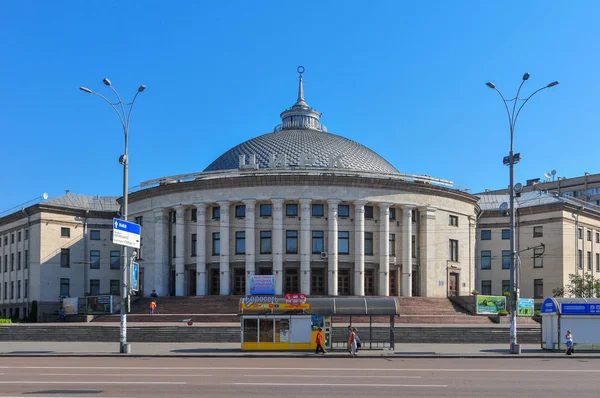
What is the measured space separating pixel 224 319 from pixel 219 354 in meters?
16.1

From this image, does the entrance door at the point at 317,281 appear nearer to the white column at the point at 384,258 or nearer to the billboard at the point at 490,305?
the white column at the point at 384,258

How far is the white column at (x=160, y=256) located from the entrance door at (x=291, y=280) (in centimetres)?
1096

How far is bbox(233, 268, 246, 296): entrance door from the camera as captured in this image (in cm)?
5716

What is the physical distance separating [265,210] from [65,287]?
23.3 meters

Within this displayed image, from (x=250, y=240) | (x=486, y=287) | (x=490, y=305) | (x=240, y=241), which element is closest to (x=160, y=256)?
(x=240, y=241)

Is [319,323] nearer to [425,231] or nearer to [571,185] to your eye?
[425,231]

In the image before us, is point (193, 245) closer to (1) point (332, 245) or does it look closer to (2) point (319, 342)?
(1) point (332, 245)

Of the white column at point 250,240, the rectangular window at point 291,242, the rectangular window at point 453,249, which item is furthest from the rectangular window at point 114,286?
the rectangular window at point 453,249

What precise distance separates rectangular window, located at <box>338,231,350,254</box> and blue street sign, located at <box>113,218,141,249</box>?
26440 millimetres

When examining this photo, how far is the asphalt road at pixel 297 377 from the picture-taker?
690 inches

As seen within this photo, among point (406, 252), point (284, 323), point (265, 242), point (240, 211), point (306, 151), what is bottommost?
point (284, 323)

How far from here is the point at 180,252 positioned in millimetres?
58625

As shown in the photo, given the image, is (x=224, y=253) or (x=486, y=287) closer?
(x=224, y=253)

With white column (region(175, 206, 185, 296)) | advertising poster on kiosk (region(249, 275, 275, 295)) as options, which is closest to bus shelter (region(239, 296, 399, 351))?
advertising poster on kiosk (region(249, 275, 275, 295))
